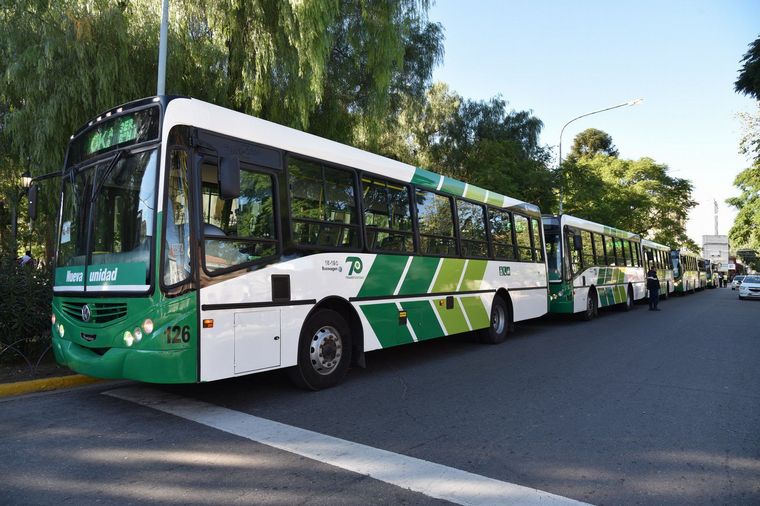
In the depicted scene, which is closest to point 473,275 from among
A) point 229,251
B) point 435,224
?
point 435,224

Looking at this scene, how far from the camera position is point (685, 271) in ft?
113

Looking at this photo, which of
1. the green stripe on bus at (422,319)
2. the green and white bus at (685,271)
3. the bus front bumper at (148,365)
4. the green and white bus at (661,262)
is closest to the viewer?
the bus front bumper at (148,365)

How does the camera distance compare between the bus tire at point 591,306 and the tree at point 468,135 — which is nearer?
the bus tire at point 591,306

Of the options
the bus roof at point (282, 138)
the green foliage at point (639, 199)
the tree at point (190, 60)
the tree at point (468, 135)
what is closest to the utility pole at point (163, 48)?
the tree at point (190, 60)

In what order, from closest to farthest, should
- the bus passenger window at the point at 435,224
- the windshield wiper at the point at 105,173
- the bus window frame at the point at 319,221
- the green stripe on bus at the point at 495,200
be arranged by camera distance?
the windshield wiper at the point at 105,173 < the bus window frame at the point at 319,221 < the bus passenger window at the point at 435,224 < the green stripe on bus at the point at 495,200

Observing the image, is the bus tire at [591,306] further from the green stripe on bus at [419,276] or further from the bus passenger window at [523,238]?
the green stripe on bus at [419,276]

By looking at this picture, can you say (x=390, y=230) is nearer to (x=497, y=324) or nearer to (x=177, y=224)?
(x=177, y=224)

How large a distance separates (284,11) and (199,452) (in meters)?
9.82

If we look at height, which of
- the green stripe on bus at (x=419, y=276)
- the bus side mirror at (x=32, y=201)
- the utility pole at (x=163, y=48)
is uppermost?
the utility pole at (x=163, y=48)

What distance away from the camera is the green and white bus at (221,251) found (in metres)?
5.02

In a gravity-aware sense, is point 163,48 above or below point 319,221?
above

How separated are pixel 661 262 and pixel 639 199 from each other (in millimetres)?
10214

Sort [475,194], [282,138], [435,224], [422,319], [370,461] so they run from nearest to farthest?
[370,461]
[282,138]
[422,319]
[435,224]
[475,194]

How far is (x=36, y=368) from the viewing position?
23.1 ft
